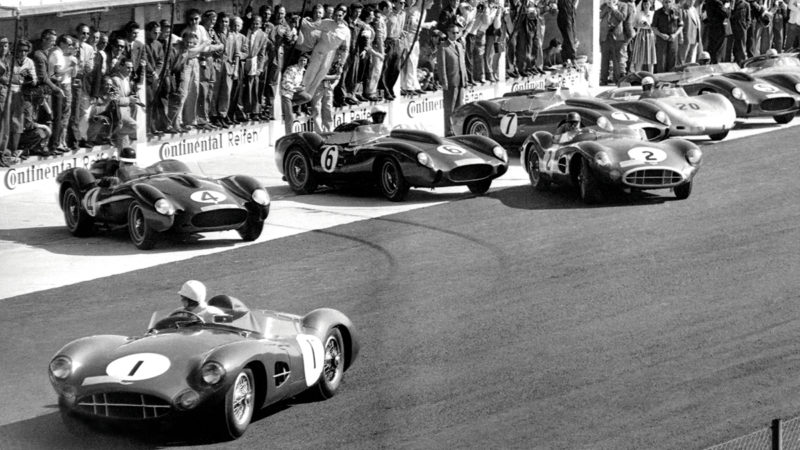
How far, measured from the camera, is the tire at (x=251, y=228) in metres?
16.2

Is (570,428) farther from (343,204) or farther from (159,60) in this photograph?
(159,60)

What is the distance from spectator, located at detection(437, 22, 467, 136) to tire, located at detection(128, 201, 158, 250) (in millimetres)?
8808

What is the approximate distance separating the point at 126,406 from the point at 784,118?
1681cm

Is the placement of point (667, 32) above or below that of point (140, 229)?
below

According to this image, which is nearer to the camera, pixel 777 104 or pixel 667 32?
pixel 777 104

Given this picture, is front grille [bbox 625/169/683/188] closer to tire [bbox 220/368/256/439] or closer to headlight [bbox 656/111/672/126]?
headlight [bbox 656/111/672/126]

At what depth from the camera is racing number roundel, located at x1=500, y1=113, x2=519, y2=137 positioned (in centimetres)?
2194

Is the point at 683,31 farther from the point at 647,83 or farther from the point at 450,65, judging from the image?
the point at 647,83

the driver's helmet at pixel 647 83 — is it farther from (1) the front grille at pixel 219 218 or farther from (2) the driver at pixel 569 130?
(1) the front grille at pixel 219 218

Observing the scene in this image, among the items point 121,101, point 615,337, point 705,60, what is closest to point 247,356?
point 615,337

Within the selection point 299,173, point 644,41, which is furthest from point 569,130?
point 644,41

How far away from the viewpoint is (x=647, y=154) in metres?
17.4

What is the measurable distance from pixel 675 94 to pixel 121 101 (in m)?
8.16

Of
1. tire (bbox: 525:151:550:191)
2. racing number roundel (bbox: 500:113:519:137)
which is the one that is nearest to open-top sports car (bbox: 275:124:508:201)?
tire (bbox: 525:151:550:191)
